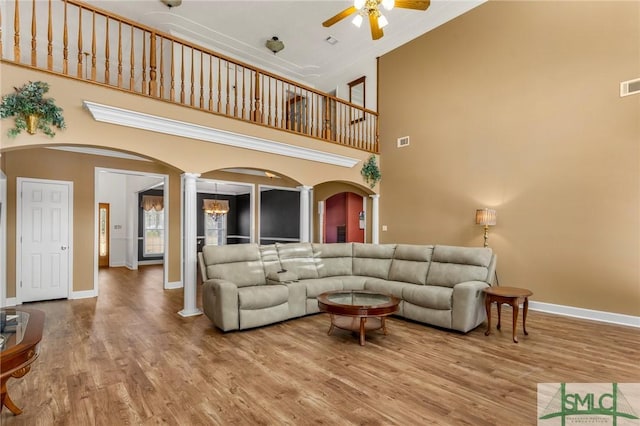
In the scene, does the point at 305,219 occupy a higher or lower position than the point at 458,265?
higher

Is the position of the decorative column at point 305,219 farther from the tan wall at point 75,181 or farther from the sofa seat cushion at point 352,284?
the tan wall at point 75,181

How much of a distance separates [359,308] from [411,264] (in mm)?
1727

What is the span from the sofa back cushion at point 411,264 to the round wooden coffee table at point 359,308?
956 millimetres

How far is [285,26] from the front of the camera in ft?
21.9

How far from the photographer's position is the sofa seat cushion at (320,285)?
4.73 metres

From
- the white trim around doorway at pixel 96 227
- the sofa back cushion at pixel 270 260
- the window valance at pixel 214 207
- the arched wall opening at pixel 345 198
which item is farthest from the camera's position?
the window valance at pixel 214 207

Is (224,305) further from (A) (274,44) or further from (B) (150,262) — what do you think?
(B) (150,262)

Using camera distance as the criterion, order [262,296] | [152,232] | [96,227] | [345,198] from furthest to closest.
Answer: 1. [152,232]
2. [345,198]
3. [96,227]
4. [262,296]

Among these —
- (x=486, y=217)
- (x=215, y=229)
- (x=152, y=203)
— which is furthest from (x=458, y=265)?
(x=215, y=229)

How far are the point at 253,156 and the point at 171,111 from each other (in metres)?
1.40

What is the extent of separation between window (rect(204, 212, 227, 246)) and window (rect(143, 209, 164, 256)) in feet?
5.08

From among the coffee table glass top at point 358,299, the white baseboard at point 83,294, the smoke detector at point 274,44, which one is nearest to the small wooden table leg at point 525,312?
the coffee table glass top at point 358,299

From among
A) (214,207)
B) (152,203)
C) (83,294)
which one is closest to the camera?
(83,294)

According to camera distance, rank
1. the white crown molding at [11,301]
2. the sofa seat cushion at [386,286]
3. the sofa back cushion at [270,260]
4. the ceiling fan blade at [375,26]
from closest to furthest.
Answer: the ceiling fan blade at [375,26] → the sofa seat cushion at [386,286] → the sofa back cushion at [270,260] → the white crown molding at [11,301]
